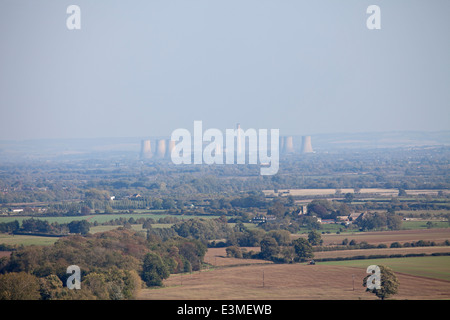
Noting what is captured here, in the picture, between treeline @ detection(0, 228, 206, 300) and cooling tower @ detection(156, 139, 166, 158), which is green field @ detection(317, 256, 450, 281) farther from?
cooling tower @ detection(156, 139, 166, 158)

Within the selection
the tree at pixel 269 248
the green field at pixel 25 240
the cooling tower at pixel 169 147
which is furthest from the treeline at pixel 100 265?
the cooling tower at pixel 169 147

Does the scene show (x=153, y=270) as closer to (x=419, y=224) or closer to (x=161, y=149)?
(x=419, y=224)

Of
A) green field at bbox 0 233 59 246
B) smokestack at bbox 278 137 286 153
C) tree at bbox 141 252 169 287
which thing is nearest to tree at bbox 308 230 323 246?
tree at bbox 141 252 169 287

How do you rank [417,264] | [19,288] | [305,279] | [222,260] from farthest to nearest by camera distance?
[222,260] → [417,264] → [305,279] → [19,288]

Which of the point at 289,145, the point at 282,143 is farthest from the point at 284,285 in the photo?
the point at 282,143

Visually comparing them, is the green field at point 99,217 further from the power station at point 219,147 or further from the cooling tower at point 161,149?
the cooling tower at point 161,149
